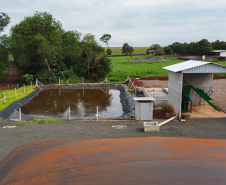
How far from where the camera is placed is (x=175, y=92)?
1404 centimetres

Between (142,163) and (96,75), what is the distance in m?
29.0

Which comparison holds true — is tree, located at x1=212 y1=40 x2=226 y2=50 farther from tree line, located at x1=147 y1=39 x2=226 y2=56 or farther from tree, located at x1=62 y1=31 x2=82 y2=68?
tree, located at x1=62 y1=31 x2=82 y2=68

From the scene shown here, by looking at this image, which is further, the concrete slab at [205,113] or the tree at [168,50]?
the tree at [168,50]

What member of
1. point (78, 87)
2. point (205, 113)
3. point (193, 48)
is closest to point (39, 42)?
point (78, 87)

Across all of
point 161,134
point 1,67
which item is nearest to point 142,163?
point 161,134

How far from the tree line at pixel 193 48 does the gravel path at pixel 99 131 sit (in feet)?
231

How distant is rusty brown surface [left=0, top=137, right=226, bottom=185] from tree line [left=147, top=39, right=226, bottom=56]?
76936mm

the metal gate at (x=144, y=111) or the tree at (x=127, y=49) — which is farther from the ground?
the tree at (x=127, y=49)

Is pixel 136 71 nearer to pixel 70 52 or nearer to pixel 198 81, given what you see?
pixel 70 52

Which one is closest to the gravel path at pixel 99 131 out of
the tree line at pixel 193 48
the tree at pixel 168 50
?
the tree line at pixel 193 48

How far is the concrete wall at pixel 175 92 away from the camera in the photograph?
13.2m

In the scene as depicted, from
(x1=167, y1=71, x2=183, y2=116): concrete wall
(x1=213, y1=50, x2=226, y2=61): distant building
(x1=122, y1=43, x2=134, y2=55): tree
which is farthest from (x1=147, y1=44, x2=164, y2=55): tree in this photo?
(x1=167, y1=71, x2=183, y2=116): concrete wall

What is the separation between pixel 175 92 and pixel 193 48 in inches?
2906

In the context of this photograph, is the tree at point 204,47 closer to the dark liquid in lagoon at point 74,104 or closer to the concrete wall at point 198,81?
→ the dark liquid in lagoon at point 74,104
